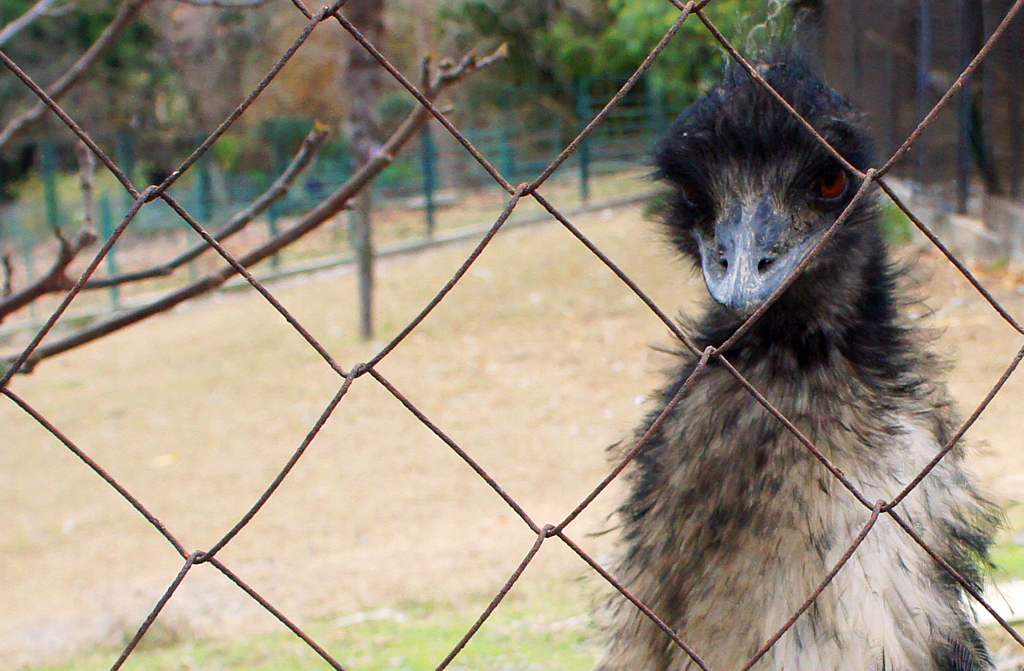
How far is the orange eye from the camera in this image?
1813 millimetres

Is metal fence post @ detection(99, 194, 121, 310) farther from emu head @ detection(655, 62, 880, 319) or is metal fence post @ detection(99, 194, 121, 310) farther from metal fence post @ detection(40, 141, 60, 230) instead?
emu head @ detection(655, 62, 880, 319)

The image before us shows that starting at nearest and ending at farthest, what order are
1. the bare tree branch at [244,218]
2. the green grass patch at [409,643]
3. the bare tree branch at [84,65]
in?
the bare tree branch at [244,218] < the bare tree branch at [84,65] < the green grass patch at [409,643]

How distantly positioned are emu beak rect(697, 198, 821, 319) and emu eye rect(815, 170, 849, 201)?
7cm

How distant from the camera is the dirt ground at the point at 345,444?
5121 mm

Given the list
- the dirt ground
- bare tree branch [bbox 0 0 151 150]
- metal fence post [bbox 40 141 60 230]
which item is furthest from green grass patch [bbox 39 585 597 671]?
metal fence post [bbox 40 141 60 230]

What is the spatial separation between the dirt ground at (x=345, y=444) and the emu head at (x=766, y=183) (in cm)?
40

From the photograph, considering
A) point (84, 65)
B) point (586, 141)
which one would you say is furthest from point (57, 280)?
point (586, 141)

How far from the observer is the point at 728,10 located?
8.00 m

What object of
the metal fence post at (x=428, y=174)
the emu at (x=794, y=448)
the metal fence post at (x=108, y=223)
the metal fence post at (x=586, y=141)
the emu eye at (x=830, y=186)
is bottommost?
the emu at (x=794, y=448)

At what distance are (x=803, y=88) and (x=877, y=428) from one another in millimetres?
598

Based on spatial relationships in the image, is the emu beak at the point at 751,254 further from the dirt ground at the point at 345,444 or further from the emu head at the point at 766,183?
the dirt ground at the point at 345,444

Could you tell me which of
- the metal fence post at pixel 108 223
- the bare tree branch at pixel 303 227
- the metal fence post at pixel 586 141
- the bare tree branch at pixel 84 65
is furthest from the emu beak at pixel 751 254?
the metal fence post at pixel 586 141

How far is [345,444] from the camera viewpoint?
7535 millimetres

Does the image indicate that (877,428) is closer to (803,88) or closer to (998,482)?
(803,88)
